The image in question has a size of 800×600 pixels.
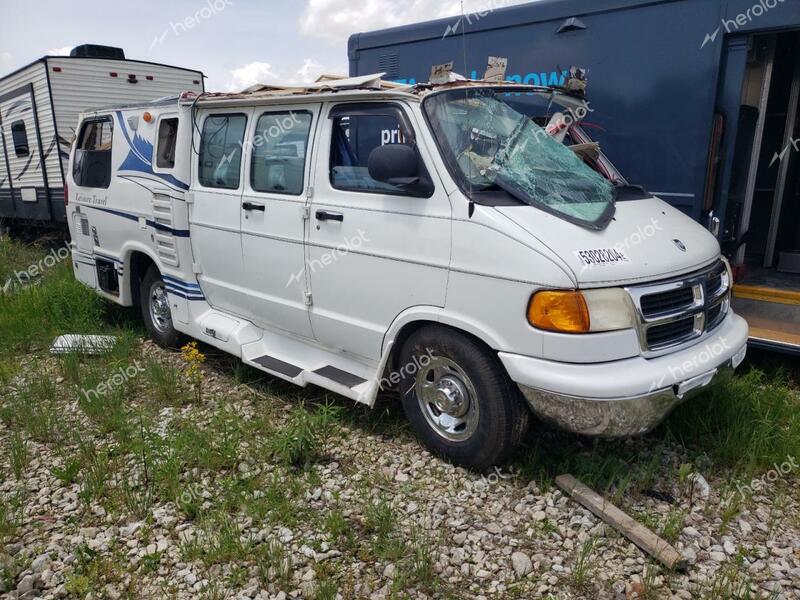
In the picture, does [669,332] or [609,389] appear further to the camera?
[669,332]

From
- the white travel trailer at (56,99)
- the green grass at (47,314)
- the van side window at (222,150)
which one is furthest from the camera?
the white travel trailer at (56,99)

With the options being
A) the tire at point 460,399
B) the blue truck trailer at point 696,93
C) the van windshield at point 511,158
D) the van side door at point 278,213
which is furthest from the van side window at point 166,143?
the tire at point 460,399

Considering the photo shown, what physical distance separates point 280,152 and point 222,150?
30.6 inches

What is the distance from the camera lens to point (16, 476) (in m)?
4.11

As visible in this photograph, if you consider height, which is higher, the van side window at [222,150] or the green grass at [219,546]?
the van side window at [222,150]

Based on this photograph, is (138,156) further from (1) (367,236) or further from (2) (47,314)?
(1) (367,236)

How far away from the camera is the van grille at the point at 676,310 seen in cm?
341

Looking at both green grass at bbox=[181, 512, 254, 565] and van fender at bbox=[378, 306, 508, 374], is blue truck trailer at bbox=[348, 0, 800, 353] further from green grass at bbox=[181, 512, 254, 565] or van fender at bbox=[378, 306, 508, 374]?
green grass at bbox=[181, 512, 254, 565]

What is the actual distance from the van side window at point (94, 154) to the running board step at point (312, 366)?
270 cm

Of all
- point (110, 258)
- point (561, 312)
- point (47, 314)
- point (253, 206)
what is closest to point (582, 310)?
point (561, 312)

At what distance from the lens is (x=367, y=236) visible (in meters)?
4.08

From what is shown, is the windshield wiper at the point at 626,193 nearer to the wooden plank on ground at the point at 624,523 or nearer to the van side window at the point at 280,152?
the wooden plank on ground at the point at 624,523

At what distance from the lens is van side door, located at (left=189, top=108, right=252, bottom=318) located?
200 inches

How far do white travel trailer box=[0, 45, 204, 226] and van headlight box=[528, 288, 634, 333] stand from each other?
10.1 m
